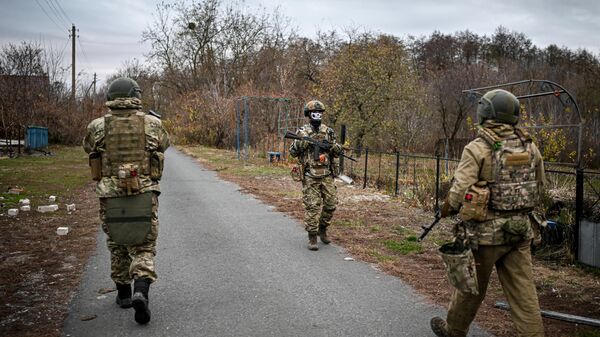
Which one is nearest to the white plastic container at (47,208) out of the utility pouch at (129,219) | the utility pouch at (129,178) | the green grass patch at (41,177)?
the green grass patch at (41,177)

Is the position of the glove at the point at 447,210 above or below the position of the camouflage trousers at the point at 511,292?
above

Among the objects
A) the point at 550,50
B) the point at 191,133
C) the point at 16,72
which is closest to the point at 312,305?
the point at 16,72

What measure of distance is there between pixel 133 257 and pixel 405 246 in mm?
3942

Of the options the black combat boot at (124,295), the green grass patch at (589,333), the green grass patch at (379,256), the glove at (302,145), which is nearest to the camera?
the green grass patch at (589,333)

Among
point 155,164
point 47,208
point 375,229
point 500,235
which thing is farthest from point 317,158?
point 47,208

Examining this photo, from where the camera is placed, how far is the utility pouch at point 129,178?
4195 millimetres

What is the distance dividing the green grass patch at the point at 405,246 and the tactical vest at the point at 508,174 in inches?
129

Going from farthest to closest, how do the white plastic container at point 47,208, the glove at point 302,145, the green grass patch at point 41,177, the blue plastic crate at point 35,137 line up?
the blue plastic crate at point 35,137, the green grass patch at point 41,177, the white plastic container at point 47,208, the glove at point 302,145

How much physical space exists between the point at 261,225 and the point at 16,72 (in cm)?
1949

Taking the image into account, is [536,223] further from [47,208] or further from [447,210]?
[47,208]

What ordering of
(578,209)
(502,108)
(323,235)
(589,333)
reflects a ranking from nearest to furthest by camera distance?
1. (502,108)
2. (589,333)
3. (578,209)
4. (323,235)

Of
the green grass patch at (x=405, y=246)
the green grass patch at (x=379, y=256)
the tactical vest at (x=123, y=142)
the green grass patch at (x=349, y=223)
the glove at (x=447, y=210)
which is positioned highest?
the tactical vest at (x=123, y=142)

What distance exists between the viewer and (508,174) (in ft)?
10.9

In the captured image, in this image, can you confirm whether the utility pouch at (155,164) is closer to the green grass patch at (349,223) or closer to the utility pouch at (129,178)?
the utility pouch at (129,178)
